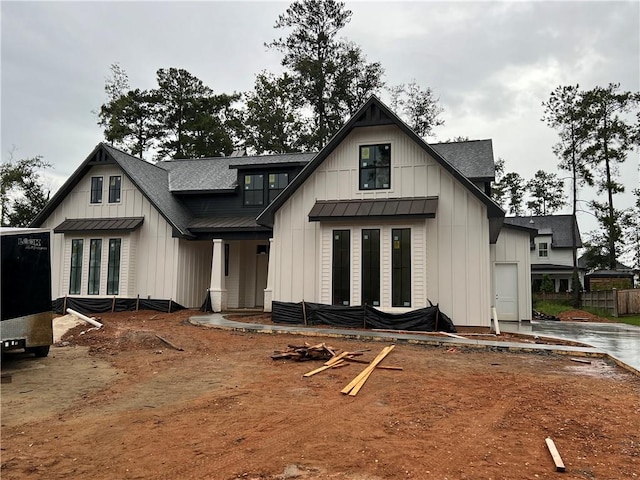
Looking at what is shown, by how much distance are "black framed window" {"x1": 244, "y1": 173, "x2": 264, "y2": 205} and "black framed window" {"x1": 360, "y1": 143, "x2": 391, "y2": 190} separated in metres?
5.98

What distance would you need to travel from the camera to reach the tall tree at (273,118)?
3356cm

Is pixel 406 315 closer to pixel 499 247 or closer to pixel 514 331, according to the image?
pixel 514 331

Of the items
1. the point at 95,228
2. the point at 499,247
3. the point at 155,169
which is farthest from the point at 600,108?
the point at 95,228

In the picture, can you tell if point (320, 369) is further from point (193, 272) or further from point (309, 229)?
point (193, 272)

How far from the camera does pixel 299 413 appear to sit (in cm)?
540

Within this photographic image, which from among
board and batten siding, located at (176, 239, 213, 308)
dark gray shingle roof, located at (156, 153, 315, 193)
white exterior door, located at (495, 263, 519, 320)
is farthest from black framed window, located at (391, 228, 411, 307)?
board and batten siding, located at (176, 239, 213, 308)

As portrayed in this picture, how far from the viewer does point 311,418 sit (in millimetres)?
5199

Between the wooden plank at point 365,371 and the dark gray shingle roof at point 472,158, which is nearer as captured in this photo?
the wooden plank at point 365,371

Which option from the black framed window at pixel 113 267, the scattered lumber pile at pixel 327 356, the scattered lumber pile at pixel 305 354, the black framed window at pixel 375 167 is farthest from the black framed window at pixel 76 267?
the scattered lumber pile at pixel 305 354

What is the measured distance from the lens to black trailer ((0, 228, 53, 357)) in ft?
26.4

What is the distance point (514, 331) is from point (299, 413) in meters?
9.70

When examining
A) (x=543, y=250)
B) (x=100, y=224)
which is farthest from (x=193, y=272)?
(x=543, y=250)

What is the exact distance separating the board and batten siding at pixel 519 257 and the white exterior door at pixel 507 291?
14 centimetres

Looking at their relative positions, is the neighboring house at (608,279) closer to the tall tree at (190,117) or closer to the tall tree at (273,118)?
the tall tree at (273,118)
